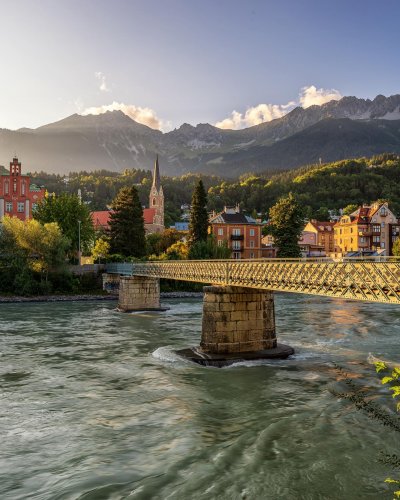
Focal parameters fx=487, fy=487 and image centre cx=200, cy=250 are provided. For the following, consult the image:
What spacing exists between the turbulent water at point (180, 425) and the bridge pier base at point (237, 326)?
4.77ft

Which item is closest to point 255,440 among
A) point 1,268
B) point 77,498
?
point 77,498

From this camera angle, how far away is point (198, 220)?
91188 mm

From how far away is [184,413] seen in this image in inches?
772

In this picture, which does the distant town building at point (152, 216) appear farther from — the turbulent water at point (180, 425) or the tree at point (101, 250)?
the turbulent water at point (180, 425)

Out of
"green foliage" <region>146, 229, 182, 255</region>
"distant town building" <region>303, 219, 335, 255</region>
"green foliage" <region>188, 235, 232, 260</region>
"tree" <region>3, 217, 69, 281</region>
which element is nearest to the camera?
"tree" <region>3, 217, 69, 281</region>

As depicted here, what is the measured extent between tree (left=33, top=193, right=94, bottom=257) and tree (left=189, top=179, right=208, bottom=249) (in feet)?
67.1

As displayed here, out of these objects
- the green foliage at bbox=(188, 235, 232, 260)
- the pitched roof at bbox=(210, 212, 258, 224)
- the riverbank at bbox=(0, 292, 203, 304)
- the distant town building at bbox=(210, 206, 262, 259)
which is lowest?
the riverbank at bbox=(0, 292, 203, 304)

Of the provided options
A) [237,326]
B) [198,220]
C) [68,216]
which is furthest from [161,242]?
[237,326]

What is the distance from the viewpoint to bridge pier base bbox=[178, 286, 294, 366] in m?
29.0

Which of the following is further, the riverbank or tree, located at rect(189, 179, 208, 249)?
tree, located at rect(189, 179, 208, 249)

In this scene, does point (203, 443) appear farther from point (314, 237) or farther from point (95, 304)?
point (314, 237)

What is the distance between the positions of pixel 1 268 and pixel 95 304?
1760 centimetres

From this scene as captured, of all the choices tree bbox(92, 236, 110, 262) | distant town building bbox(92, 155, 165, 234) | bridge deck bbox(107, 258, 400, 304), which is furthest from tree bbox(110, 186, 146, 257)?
distant town building bbox(92, 155, 165, 234)

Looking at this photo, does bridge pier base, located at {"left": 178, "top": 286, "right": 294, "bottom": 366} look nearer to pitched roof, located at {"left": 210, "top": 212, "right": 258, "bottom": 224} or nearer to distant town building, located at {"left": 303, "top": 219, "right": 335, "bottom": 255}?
pitched roof, located at {"left": 210, "top": 212, "right": 258, "bottom": 224}
